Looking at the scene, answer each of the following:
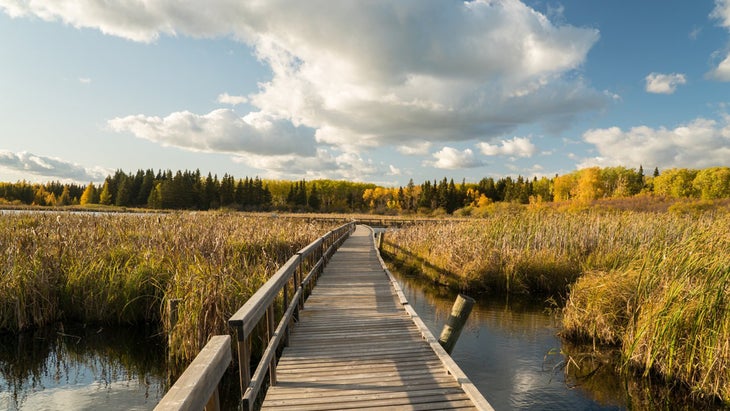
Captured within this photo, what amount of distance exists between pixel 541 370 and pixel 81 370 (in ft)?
28.0

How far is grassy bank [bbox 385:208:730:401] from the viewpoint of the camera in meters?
5.98

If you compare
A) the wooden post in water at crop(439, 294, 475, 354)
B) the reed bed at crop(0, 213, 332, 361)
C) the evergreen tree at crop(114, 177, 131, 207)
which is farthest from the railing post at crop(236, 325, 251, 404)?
the evergreen tree at crop(114, 177, 131, 207)

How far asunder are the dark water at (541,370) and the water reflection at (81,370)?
5.79 meters

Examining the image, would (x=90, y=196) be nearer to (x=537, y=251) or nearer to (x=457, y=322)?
(x=537, y=251)

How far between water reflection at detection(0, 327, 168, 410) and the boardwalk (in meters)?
2.71

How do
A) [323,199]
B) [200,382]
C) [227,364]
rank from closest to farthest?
1. [200,382]
2. [227,364]
3. [323,199]

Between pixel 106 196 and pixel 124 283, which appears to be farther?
pixel 106 196

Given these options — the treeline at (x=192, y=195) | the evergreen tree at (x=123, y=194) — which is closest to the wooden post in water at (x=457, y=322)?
the treeline at (x=192, y=195)

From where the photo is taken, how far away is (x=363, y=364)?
5.49 m

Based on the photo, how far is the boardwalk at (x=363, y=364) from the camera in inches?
175

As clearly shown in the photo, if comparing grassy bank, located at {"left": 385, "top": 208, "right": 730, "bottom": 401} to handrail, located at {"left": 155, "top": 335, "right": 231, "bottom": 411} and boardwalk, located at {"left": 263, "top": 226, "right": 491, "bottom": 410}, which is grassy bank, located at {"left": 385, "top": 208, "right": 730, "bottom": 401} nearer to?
boardwalk, located at {"left": 263, "top": 226, "right": 491, "bottom": 410}

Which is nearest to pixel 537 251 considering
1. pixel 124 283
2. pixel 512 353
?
pixel 512 353

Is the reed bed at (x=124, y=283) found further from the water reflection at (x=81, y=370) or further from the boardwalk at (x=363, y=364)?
the boardwalk at (x=363, y=364)

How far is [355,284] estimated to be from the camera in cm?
1109
